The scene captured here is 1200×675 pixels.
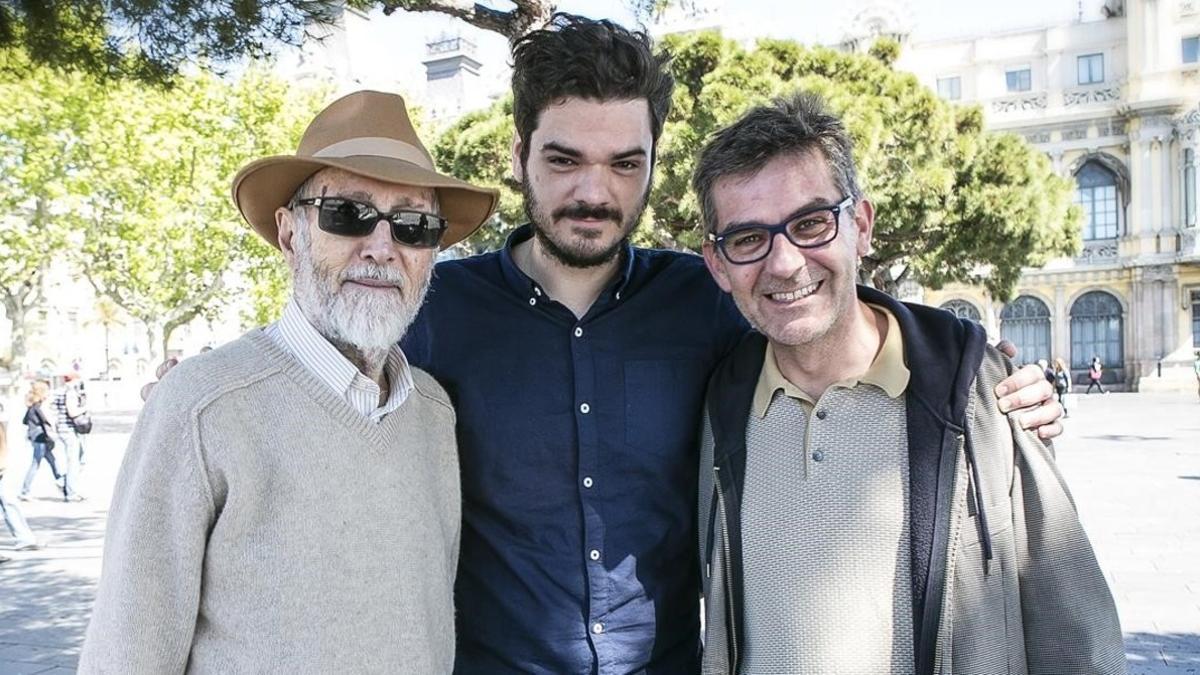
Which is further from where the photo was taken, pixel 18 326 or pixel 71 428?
pixel 18 326

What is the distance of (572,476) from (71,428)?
13.1 meters

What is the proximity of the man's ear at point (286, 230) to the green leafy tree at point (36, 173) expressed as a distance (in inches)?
744

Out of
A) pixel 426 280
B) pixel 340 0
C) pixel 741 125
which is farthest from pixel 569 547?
pixel 340 0

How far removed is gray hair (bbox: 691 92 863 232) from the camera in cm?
234

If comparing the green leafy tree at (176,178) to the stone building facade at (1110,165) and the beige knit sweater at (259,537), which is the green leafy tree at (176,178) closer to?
the beige knit sweater at (259,537)

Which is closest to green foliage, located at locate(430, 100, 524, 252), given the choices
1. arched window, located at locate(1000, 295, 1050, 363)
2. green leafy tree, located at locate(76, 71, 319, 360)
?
green leafy tree, located at locate(76, 71, 319, 360)

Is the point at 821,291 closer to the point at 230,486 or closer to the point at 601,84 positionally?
the point at 601,84

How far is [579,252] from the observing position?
2637 millimetres

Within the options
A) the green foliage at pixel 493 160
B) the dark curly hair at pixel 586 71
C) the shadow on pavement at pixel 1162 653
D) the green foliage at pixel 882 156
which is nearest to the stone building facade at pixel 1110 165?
the green foliage at pixel 882 156

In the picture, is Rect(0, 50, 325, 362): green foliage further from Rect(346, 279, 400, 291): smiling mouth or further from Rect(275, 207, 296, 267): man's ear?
Rect(346, 279, 400, 291): smiling mouth

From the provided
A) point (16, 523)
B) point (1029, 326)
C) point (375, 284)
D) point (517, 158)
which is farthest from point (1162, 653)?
point (1029, 326)

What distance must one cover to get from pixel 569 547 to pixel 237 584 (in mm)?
872

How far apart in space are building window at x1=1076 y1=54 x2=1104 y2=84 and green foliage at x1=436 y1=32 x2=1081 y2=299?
26.0 meters

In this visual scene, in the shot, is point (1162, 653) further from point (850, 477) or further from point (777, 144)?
point (777, 144)
